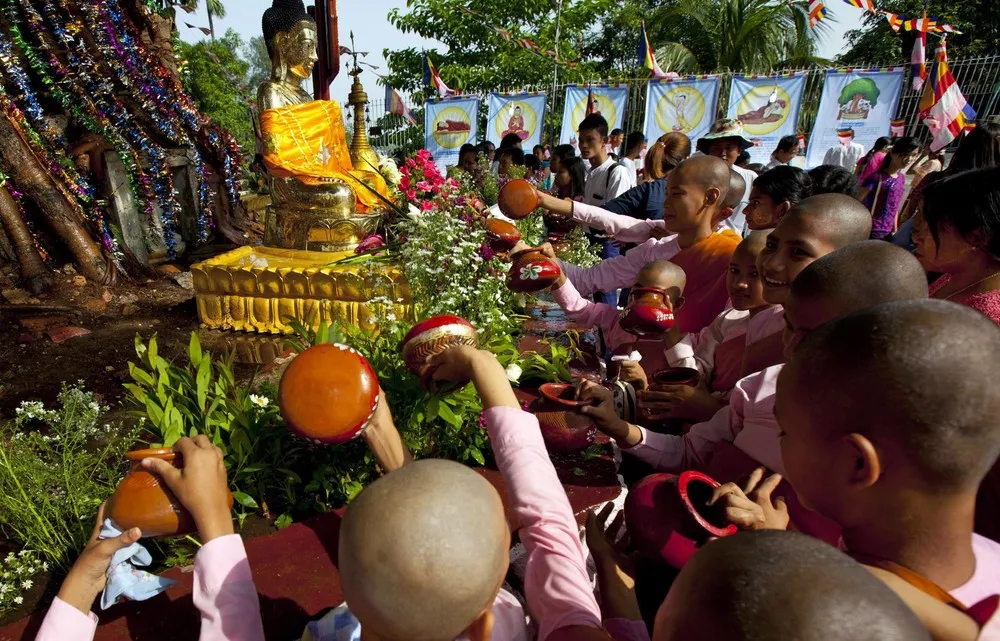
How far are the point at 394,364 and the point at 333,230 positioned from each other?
11.8 ft

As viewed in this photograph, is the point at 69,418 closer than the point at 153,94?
Yes

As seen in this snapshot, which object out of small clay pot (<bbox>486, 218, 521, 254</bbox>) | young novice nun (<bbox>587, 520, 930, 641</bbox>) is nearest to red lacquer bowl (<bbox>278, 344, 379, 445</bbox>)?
young novice nun (<bbox>587, 520, 930, 641</bbox>)

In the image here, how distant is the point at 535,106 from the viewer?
1313 centimetres

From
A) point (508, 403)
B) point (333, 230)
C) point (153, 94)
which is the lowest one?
point (333, 230)

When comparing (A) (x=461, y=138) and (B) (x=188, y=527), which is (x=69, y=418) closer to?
(B) (x=188, y=527)

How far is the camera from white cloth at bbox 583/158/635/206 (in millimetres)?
5340

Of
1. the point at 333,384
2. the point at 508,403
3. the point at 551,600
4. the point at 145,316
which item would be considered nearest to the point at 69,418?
the point at 333,384

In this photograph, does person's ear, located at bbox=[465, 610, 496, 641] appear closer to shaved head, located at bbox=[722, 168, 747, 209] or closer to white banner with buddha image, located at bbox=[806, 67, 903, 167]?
shaved head, located at bbox=[722, 168, 747, 209]

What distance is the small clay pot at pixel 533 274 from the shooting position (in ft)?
7.47

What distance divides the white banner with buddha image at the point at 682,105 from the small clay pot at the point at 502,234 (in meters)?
10.2

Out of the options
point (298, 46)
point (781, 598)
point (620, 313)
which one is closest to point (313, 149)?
point (298, 46)

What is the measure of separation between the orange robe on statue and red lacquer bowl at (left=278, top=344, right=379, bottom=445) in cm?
423

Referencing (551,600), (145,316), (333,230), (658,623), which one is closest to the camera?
(658,623)

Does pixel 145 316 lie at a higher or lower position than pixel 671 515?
lower
